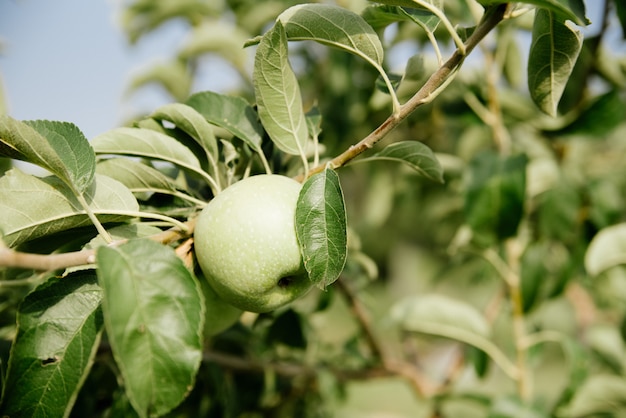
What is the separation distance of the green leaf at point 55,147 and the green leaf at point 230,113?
184 mm

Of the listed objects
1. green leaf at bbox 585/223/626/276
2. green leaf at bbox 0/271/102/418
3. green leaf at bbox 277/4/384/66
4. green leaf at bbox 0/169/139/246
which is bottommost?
green leaf at bbox 585/223/626/276

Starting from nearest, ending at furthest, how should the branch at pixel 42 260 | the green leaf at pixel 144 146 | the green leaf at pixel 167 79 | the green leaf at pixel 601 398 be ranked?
the branch at pixel 42 260, the green leaf at pixel 144 146, the green leaf at pixel 601 398, the green leaf at pixel 167 79

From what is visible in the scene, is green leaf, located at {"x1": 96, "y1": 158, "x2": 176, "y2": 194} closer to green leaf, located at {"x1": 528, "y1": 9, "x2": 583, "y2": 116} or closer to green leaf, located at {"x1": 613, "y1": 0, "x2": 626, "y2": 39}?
green leaf, located at {"x1": 528, "y1": 9, "x2": 583, "y2": 116}

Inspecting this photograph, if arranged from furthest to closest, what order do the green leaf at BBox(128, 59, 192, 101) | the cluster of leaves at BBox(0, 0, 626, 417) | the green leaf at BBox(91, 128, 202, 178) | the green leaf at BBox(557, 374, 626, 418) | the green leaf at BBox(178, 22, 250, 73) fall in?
the green leaf at BBox(128, 59, 192, 101) < the green leaf at BBox(178, 22, 250, 73) < the green leaf at BBox(557, 374, 626, 418) < the green leaf at BBox(91, 128, 202, 178) < the cluster of leaves at BBox(0, 0, 626, 417)

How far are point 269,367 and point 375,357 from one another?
0.35 m

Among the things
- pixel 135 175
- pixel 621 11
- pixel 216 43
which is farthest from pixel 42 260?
pixel 216 43

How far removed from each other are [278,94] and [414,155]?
0.67 feet

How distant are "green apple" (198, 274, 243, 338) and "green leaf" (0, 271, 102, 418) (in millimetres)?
147

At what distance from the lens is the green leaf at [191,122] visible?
0.68m

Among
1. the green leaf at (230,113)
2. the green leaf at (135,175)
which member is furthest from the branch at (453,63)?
the green leaf at (135,175)

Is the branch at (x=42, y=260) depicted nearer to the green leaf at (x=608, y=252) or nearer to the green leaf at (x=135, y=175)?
the green leaf at (x=135, y=175)

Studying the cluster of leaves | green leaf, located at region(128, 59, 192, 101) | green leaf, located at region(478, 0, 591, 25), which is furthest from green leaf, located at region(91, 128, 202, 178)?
green leaf, located at region(128, 59, 192, 101)

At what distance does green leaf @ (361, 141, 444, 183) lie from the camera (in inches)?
27.0

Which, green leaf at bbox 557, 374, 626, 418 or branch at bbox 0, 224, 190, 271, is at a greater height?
branch at bbox 0, 224, 190, 271
